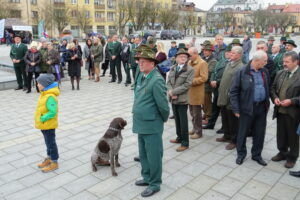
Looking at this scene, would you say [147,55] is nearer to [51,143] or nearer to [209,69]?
[51,143]

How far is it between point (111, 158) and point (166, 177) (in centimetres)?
90

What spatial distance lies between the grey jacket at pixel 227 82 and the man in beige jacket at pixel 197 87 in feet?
1.64

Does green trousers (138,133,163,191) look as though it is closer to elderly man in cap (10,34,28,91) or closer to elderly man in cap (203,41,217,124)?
elderly man in cap (203,41,217,124)

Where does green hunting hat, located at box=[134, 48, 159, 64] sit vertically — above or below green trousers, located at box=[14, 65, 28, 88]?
above

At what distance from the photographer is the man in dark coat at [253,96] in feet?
15.3

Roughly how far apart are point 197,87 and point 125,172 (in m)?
2.41

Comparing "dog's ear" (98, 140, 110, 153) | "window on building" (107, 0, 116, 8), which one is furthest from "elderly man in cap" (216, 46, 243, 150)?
"window on building" (107, 0, 116, 8)

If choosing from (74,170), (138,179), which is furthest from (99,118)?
(138,179)

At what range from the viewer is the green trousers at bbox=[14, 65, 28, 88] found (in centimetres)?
1106

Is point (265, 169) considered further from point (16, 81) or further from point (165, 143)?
point (16, 81)

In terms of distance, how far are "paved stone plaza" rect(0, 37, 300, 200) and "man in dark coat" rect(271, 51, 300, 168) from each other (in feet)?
1.02

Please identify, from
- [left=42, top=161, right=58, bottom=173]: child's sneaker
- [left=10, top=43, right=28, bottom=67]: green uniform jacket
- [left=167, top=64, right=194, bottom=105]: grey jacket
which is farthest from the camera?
[left=10, top=43, right=28, bottom=67]: green uniform jacket

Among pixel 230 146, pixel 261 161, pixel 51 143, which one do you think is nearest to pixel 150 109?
pixel 51 143

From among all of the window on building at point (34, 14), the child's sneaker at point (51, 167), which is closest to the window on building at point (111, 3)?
the window on building at point (34, 14)
